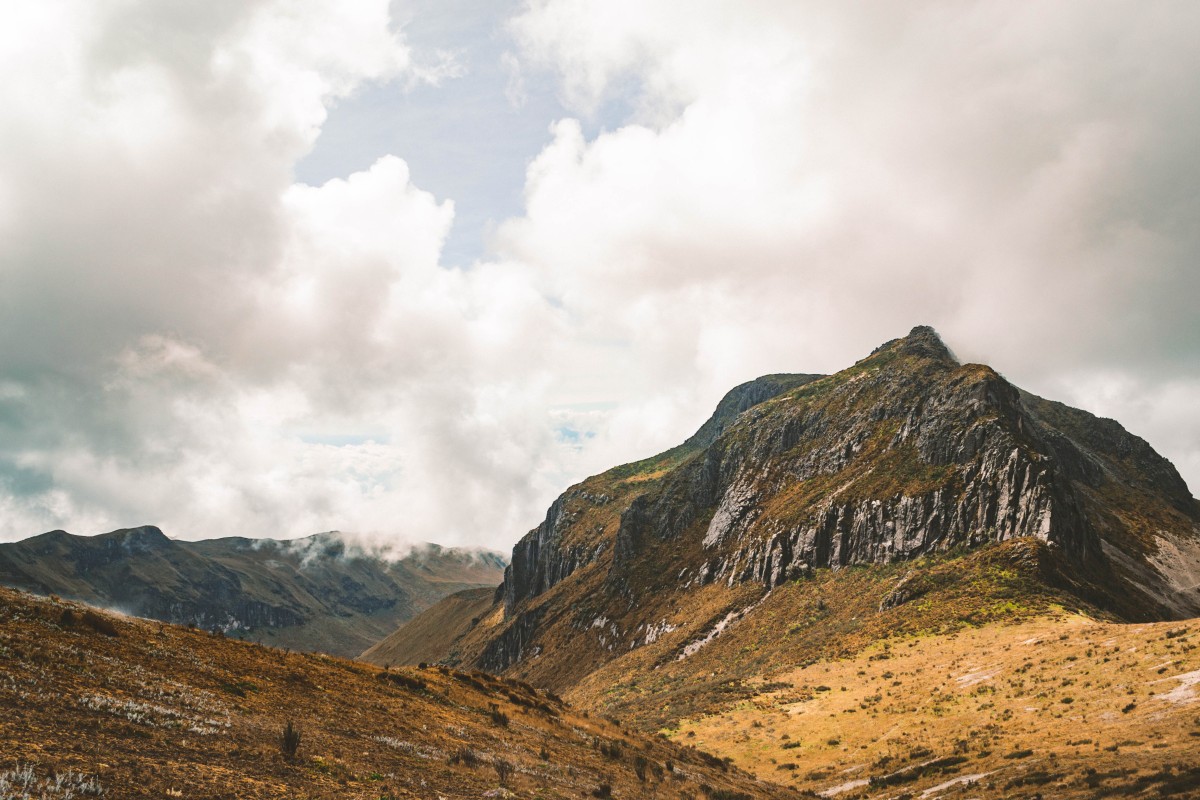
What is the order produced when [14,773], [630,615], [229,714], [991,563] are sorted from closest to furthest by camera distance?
[14,773]
[229,714]
[991,563]
[630,615]

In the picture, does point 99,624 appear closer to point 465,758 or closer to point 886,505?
point 465,758

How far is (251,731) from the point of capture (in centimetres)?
1850

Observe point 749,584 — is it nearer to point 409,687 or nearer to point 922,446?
point 922,446

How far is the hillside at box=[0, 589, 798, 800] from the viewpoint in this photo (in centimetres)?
1338

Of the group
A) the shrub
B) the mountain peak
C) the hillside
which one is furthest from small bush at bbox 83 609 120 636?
the mountain peak

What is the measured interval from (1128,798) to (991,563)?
2882 inches

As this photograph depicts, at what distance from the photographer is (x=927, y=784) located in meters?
33.0

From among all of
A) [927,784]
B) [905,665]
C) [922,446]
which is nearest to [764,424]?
[922,446]

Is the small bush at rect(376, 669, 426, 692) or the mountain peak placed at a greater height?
the mountain peak

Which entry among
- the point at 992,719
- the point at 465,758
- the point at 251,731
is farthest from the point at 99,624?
the point at 992,719

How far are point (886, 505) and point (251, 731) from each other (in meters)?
113

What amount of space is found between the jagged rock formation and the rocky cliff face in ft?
1.32

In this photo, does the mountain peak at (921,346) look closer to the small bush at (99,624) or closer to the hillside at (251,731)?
the hillside at (251,731)

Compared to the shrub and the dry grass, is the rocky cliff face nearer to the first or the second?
the dry grass
